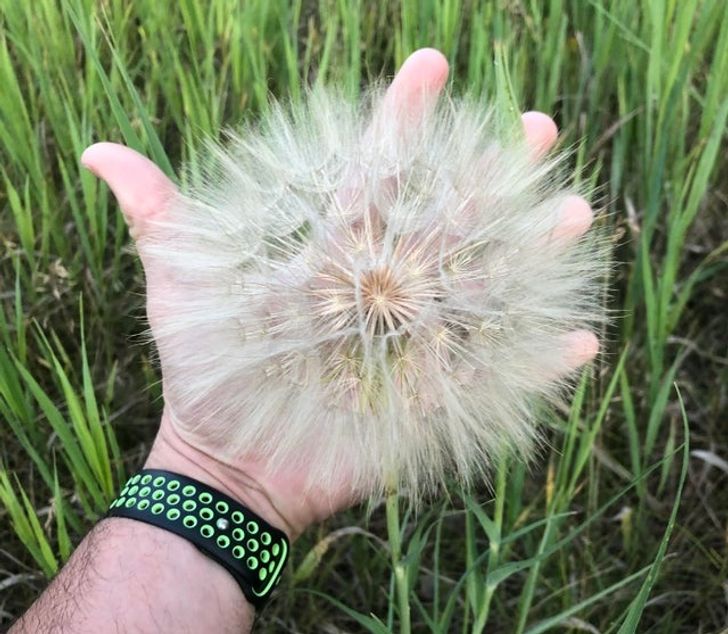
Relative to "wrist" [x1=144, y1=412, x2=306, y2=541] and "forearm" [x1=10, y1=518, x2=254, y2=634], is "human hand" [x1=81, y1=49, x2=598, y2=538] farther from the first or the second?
"forearm" [x1=10, y1=518, x2=254, y2=634]

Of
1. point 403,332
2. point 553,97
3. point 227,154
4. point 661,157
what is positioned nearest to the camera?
point 403,332

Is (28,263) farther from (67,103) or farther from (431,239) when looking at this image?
(431,239)

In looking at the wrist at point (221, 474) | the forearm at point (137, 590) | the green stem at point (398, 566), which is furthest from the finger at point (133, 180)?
the green stem at point (398, 566)

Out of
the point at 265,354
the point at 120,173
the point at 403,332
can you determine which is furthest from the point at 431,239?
the point at 120,173

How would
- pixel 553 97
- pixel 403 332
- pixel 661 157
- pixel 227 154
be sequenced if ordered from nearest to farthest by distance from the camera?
pixel 403 332 → pixel 227 154 → pixel 661 157 → pixel 553 97

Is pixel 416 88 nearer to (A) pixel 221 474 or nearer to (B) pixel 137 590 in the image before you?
(A) pixel 221 474

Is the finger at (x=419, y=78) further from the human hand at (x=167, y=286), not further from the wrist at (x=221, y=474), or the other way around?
the wrist at (x=221, y=474)

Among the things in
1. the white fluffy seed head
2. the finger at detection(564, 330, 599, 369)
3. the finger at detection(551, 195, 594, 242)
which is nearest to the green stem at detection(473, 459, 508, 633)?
the white fluffy seed head
